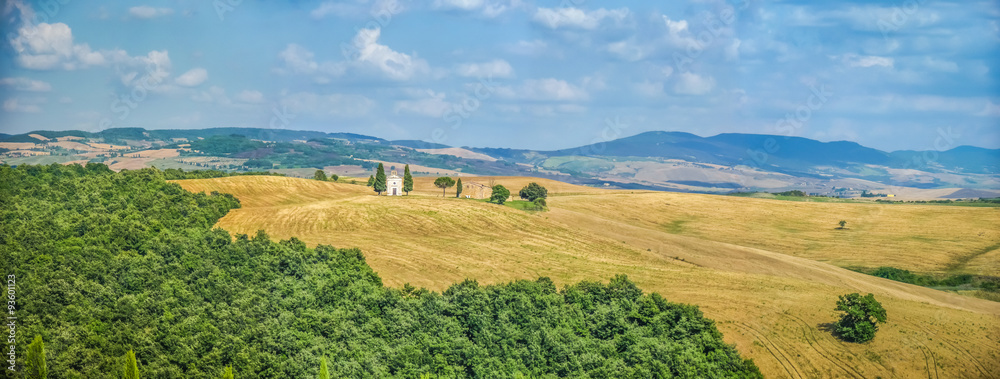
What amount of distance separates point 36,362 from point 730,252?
10512cm

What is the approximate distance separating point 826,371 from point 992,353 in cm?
1869

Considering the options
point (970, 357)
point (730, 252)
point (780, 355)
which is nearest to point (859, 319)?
point (970, 357)

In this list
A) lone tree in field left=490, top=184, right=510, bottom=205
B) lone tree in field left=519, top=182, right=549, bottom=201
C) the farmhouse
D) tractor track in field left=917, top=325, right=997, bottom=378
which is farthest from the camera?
the farmhouse

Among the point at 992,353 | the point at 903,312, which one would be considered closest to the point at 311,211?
the point at 903,312

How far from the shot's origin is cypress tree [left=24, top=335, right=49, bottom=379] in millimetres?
39062

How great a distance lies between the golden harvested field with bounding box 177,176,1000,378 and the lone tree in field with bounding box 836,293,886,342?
113 cm

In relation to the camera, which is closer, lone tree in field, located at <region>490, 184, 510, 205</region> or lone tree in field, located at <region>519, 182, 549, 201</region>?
lone tree in field, located at <region>490, 184, 510, 205</region>

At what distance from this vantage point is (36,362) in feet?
128

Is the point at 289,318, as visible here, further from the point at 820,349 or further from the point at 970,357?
the point at 970,357

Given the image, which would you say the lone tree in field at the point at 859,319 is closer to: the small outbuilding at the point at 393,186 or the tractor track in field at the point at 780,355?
A: the tractor track in field at the point at 780,355

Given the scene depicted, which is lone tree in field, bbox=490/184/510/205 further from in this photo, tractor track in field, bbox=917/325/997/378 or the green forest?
tractor track in field, bbox=917/325/997/378

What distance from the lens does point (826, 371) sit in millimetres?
62188

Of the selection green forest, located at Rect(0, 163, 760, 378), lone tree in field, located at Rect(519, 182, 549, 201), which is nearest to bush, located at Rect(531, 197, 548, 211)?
lone tree in field, located at Rect(519, 182, 549, 201)

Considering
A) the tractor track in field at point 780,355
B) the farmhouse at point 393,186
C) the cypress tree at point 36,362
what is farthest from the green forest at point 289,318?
the farmhouse at point 393,186
